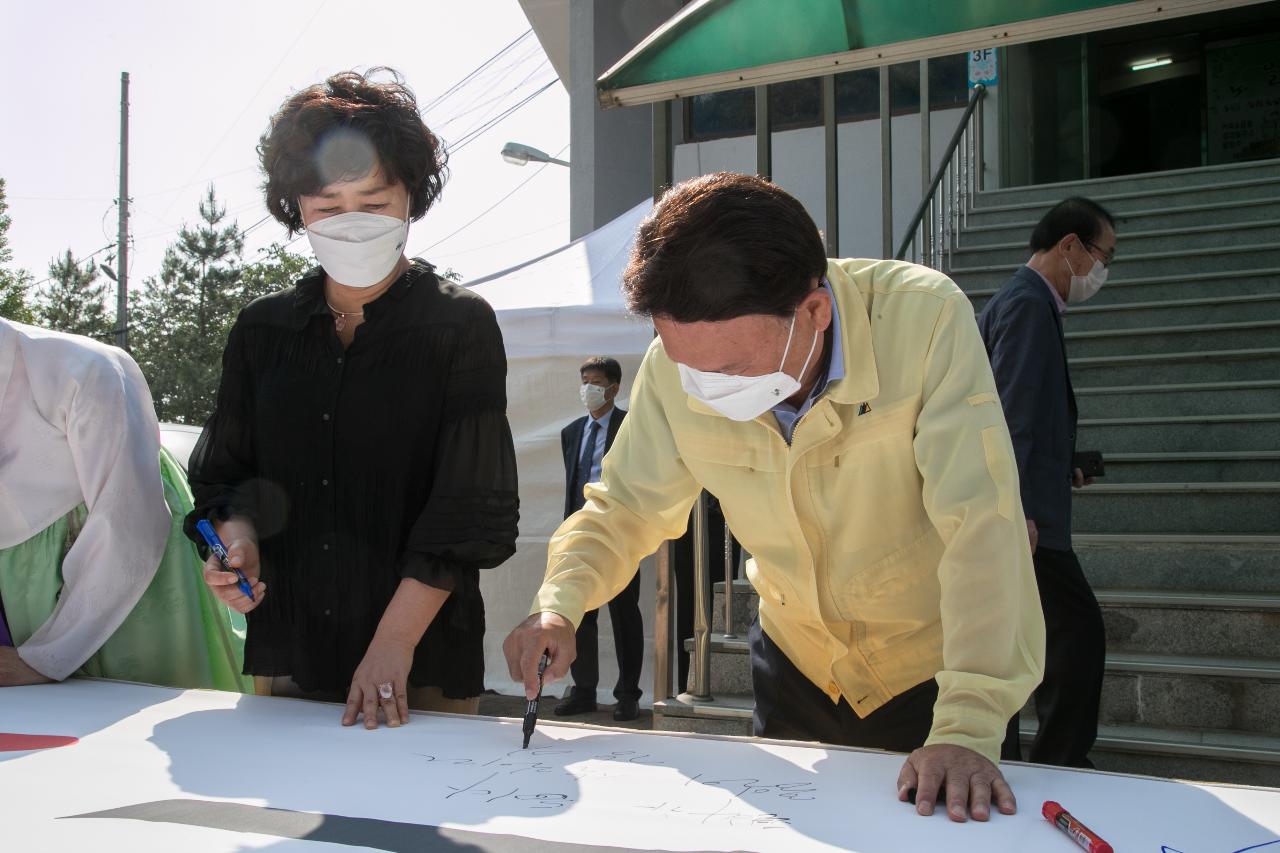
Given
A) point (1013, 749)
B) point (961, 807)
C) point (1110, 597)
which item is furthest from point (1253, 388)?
point (961, 807)

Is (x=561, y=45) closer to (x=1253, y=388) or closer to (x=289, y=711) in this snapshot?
(x=1253, y=388)

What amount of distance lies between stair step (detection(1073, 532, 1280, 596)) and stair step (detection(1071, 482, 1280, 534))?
0.21 meters

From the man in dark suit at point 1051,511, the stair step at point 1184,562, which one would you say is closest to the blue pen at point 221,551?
the man in dark suit at point 1051,511

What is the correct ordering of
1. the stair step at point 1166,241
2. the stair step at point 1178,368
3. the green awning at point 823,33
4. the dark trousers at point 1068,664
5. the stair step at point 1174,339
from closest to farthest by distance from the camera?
the green awning at point 823,33, the dark trousers at point 1068,664, the stair step at point 1178,368, the stair step at point 1174,339, the stair step at point 1166,241

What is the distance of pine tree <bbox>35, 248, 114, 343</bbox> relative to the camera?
113 feet

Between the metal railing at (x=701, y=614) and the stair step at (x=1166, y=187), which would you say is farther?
the stair step at (x=1166, y=187)

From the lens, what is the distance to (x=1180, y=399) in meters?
4.80

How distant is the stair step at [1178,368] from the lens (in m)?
4.94

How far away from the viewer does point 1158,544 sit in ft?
12.8

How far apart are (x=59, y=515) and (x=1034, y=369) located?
2359mm

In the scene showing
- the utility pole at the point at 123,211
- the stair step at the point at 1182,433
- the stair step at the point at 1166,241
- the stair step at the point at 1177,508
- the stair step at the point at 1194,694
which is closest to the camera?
the stair step at the point at 1194,694

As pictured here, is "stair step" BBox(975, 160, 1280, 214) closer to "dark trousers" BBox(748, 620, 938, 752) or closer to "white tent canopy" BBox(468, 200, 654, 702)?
"white tent canopy" BBox(468, 200, 654, 702)

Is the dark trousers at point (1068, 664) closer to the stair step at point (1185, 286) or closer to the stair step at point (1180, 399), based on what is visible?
the stair step at point (1180, 399)

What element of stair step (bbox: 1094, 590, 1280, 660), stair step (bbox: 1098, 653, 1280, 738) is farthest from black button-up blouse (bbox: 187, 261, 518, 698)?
stair step (bbox: 1094, 590, 1280, 660)
